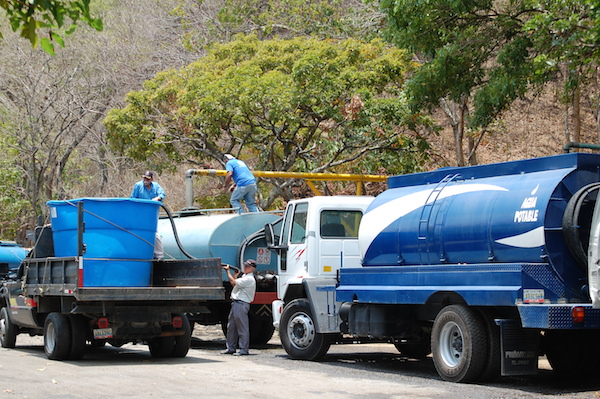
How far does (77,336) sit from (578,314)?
782cm

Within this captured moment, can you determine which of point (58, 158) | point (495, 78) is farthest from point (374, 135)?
point (58, 158)

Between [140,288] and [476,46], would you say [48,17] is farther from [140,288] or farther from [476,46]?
[476,46]

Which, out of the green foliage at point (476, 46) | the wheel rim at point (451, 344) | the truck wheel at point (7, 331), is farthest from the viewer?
the truck wheel at point (7, 331)

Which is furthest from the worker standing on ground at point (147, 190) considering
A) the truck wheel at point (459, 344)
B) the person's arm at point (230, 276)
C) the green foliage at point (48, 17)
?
the green foliage at point (48, 17)

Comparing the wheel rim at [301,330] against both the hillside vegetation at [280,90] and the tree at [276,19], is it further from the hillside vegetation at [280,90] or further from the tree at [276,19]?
the tree at [276,19]

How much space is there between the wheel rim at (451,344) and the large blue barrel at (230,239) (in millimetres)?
6052

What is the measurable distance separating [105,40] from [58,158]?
4.97 metres

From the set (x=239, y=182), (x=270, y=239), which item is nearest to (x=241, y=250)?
(x=270, y=239)

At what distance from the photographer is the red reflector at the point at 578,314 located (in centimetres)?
982

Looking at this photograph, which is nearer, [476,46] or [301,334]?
[301,334]

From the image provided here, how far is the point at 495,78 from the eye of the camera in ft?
53.5

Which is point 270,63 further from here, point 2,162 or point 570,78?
point 2,162

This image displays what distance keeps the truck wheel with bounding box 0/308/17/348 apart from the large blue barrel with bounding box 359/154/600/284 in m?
7.24

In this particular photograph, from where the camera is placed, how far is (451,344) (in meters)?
11.4
